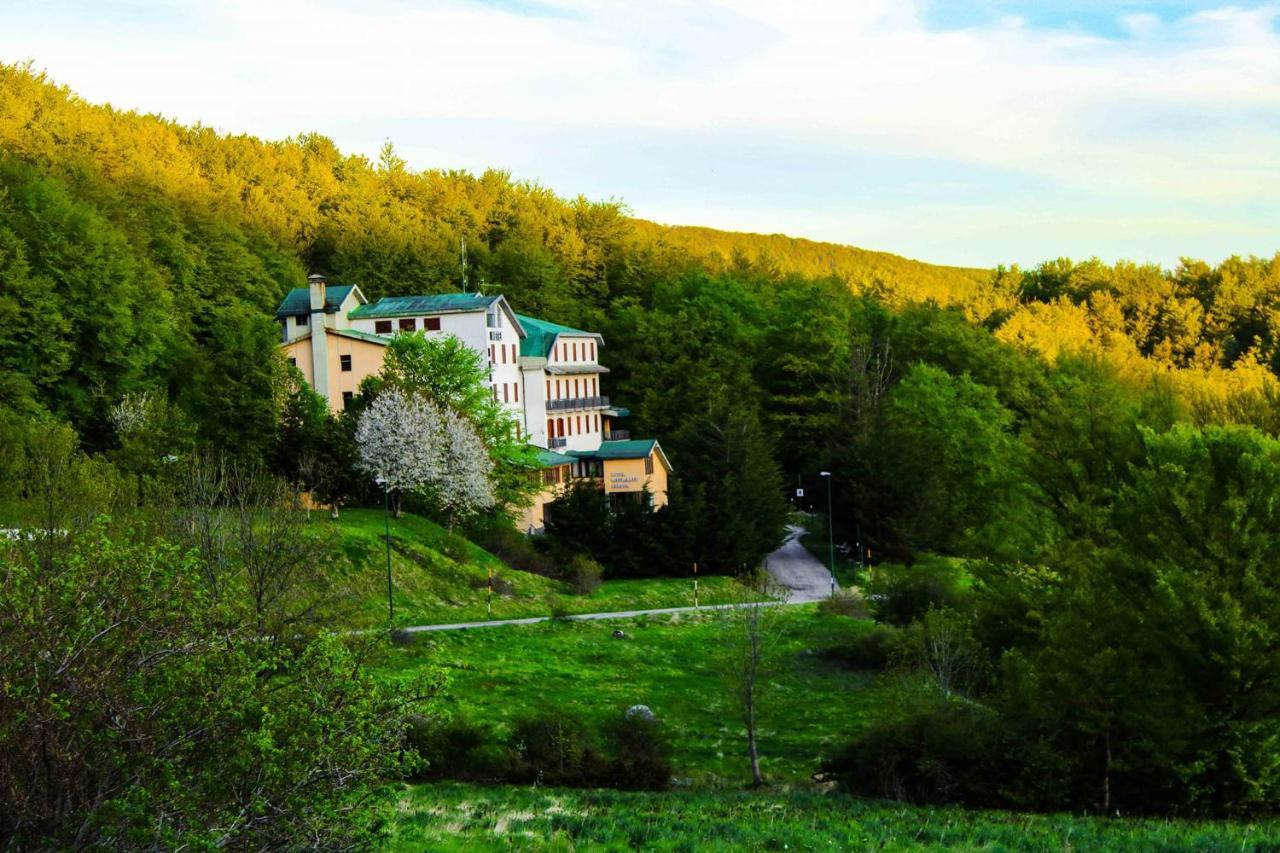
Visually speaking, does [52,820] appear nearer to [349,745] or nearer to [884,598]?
[349,745]

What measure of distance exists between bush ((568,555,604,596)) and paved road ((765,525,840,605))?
27.9 ft

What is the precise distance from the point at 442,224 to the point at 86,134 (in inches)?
1283

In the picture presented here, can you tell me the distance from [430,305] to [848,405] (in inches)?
995

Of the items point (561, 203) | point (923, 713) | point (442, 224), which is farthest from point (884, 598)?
point (561, 203)

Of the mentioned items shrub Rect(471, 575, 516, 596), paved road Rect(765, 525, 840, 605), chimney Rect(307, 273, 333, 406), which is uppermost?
chimney Rect(307, 273, 333, 406)

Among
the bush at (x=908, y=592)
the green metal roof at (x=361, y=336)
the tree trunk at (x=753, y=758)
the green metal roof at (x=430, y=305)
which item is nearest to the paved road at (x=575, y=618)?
the bush at (x=908, y=592)

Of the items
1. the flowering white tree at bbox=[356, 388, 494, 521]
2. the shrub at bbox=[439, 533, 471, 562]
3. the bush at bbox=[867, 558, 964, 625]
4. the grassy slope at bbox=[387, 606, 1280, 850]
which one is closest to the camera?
the grassy slope at bbox=[387, 606, 1280, 850]

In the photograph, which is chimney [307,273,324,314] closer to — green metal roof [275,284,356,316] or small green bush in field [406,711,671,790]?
green metal roof [275,284,356,316]

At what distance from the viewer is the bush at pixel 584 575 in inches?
2464

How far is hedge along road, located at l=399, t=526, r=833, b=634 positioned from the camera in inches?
2014

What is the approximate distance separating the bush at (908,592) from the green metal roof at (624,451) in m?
26.2

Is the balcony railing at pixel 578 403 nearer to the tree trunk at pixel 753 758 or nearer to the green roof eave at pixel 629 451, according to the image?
the green roof eave at pixel 629 451

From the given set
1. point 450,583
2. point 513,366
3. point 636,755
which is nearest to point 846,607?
point 450,583

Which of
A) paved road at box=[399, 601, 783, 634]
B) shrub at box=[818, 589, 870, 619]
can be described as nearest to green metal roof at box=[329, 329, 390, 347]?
paved road at box=[399, 601, 783, 634]
